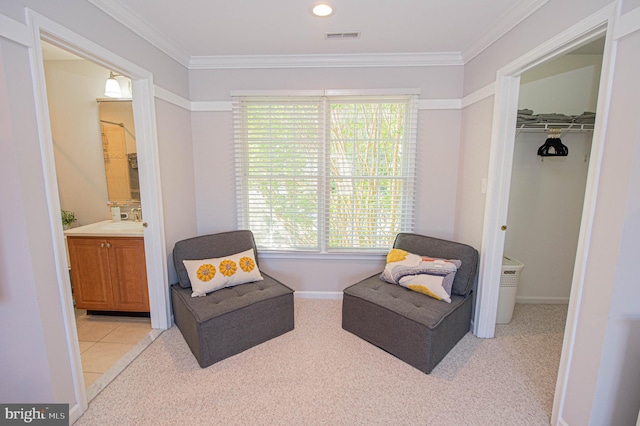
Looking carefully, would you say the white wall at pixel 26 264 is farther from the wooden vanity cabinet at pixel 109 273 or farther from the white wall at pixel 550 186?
the white wall at pixel 550 186

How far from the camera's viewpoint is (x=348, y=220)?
2.88 meters

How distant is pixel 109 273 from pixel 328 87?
8.82 ft

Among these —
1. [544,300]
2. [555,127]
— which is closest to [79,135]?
[555,127]

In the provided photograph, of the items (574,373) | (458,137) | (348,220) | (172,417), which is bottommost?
(172,417)

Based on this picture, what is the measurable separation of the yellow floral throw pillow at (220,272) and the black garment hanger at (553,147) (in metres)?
2.91

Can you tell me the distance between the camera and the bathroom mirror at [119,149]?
113 inches

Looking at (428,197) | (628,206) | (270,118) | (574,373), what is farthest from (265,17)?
(574,373)

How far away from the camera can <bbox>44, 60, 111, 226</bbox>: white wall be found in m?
2.83

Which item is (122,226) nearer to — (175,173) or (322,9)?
(175,173)

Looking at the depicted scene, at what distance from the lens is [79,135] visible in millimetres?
2900

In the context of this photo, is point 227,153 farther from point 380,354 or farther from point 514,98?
point 514,98

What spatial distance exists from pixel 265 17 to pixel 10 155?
1.69m

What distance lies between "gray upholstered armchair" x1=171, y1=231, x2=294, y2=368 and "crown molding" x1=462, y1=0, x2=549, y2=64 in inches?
102

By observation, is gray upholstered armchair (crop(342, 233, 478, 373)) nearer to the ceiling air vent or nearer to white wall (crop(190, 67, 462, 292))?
white wall (crop(190, 67, 462, 292))
